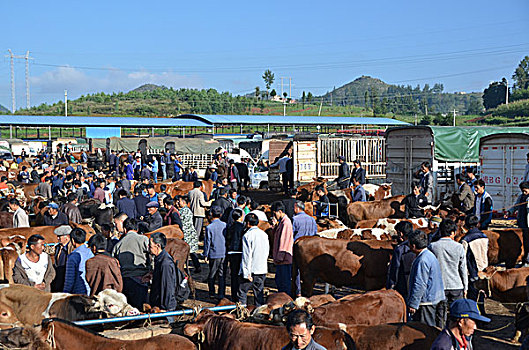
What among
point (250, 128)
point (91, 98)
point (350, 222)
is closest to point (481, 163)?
point (350, 222)

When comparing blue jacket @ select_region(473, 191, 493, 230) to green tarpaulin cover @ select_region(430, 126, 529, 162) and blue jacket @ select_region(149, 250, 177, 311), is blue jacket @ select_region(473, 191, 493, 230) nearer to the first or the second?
green tarpaulin cover @ select_region(430, 126, 529, 162)

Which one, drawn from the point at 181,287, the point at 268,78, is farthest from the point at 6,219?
the point at 268,78

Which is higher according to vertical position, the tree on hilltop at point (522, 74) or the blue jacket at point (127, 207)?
the tree on hilltop at point (522, 74)

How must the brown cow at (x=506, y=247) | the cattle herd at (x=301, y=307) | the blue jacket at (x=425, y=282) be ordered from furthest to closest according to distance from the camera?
1. the brown cow at (x=506, y=247)
2. the blue jacket at (x=425, y=282)
3. the cattle herd at (x=301, y=307)

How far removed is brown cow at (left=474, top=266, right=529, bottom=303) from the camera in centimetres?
799

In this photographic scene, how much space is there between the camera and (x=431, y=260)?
19.8 ft

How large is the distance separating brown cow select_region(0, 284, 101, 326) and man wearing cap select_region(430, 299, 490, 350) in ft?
13.1

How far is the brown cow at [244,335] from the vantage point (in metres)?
5.14

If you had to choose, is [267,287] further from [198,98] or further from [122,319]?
[198,98]

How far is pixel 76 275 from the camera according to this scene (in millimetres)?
7086

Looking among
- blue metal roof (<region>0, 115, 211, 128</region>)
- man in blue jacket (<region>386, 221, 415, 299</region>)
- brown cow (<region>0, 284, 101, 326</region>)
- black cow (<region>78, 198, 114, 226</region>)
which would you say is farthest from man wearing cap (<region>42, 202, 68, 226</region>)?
blue metal roof (<region>0, 115, 211, 128</region>)

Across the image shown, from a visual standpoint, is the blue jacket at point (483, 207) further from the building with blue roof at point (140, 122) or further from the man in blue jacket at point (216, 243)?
the building with blue roof at point (140, 122)

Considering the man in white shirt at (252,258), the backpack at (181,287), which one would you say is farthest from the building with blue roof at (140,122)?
the backpack at (181,287)

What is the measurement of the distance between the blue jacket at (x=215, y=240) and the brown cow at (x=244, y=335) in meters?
3.43
